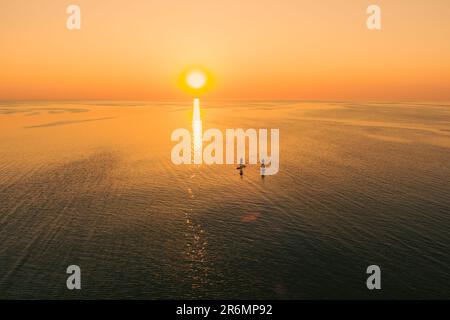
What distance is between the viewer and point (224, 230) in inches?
1533

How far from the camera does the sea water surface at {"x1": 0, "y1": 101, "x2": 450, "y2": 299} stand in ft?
93.6

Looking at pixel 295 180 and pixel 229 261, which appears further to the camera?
pixel 295 180

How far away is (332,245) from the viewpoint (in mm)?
34469

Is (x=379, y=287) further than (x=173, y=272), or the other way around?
(x=173, y=272)

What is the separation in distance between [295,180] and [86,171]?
43216 mm

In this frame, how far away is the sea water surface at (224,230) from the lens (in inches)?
1123

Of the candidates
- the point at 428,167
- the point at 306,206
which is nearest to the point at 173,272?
the point at 306,206
